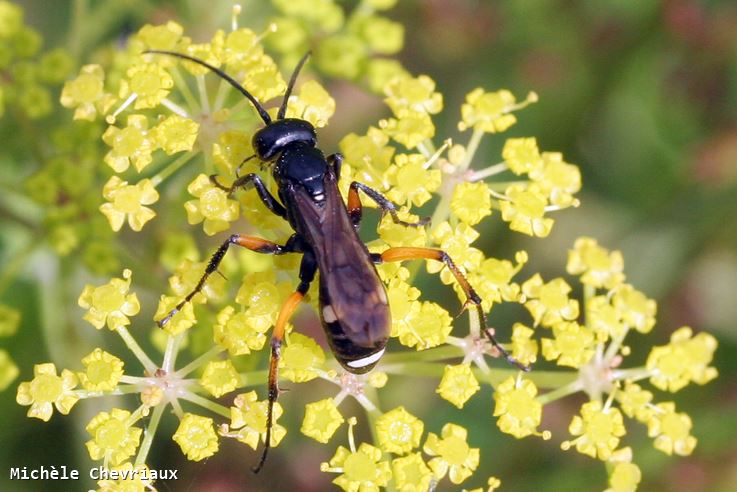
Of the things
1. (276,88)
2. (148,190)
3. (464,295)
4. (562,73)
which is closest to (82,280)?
(148,190)

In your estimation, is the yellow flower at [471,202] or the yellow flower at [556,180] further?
the yellow flower at [556,180]

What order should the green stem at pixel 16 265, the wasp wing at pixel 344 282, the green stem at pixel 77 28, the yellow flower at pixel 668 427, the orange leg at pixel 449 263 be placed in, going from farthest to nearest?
the green stem at pixel 77 28
the green stem at pixel 16 265
the yellow flower at pixel 668 427
the orange leg at pixel 449 263
the wasp wing at pixel 344 282

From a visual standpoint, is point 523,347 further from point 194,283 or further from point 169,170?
point 169,170

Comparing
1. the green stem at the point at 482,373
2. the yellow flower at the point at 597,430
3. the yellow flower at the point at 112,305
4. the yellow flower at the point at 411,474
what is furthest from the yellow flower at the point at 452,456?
the yellow flower at the point at 112,305

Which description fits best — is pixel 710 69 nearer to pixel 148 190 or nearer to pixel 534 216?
pixel 534 216

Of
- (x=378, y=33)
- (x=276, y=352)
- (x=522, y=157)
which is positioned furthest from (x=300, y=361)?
(x=378, y=33)

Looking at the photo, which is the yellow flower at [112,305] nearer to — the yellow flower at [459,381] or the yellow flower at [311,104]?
the yellow flower at [311,104]
